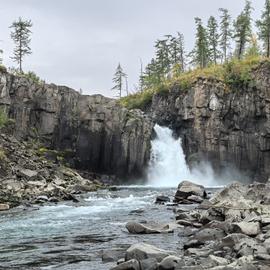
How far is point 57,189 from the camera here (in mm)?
46969

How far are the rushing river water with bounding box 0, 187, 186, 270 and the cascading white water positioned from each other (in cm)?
3503

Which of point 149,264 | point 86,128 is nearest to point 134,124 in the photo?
point 86,128

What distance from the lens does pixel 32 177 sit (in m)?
49.4

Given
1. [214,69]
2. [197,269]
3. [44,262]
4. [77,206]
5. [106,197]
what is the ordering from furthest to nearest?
[214,69], [106,197], [77,206], [44,262], [197,269]

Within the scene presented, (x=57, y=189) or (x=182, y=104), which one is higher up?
(x=182, y=104)

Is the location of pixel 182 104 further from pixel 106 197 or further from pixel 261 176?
pixel 106 197

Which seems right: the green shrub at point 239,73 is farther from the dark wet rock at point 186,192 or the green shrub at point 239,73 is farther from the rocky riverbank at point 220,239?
the rocky riverbank at point 220,239

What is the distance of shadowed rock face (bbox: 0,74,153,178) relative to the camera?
70.2 m

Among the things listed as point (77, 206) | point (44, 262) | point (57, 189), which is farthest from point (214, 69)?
point (44, 262)

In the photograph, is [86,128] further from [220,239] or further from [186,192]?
[220,239]

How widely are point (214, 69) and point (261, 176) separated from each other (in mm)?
21389

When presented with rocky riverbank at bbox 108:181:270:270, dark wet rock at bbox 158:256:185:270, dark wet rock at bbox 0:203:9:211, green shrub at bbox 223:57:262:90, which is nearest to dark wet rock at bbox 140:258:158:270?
rocky riverbank at bbox 108:181:270:270

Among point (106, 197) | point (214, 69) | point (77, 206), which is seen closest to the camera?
point (77, 206)

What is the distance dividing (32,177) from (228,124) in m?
38.8
